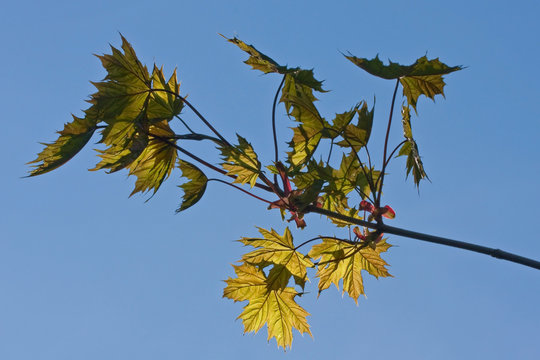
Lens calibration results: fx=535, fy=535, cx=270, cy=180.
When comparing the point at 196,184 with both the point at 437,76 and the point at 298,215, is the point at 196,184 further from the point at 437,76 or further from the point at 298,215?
the point at 437,76

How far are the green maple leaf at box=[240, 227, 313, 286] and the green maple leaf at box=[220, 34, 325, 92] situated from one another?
2.33ft

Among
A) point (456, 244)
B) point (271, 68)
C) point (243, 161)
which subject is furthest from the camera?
point (271, 68)

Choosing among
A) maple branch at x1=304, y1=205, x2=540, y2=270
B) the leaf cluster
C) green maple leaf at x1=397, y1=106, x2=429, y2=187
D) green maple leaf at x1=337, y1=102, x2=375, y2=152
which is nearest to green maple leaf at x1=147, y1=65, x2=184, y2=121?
the leaf cluster

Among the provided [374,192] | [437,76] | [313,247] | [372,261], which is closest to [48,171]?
Answer: [313,247]

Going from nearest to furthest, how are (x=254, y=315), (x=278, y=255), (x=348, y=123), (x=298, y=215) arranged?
1. (x=298, y=215)
2. (x=348, y=123)
3. (x=278, y=255)
4. (x=254, y=315)

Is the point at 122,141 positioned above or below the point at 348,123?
below

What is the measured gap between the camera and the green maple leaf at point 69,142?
7.99 feet

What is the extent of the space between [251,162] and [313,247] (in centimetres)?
63

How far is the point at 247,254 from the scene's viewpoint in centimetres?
265

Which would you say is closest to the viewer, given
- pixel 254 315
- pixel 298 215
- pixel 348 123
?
pixel 298 215

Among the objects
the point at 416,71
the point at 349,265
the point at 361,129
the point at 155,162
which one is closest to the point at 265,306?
the point at 349,265

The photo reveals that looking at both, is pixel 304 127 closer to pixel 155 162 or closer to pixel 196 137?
pixel 196 137

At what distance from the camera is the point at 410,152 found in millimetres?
2732

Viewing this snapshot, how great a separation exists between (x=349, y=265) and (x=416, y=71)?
3.39ft
